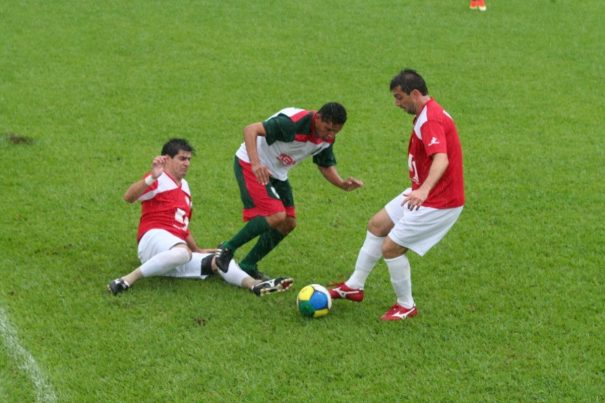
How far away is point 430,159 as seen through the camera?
22.8 ft

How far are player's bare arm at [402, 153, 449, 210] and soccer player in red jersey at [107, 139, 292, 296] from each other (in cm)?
185

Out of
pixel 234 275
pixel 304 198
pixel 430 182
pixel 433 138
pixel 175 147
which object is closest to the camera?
pixel 430 182

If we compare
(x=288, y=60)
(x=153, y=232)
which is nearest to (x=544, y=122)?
(x=288, y=60)

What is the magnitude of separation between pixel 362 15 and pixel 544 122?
609cm

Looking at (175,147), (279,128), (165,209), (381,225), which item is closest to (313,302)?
(381,225)

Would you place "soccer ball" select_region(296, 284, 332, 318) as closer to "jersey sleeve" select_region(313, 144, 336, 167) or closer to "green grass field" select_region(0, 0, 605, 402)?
"green grass field" select_region(0, 0, 605, 402)

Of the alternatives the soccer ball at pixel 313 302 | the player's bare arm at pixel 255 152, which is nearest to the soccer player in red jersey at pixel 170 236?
the soccer ball at pixel 313 302

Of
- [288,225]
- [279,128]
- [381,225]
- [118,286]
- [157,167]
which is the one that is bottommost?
[118,286]

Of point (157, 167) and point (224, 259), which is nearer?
point (157, 167)

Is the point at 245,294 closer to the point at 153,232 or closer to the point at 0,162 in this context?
the point at 153,232

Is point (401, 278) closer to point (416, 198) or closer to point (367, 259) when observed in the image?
point (367, 259)

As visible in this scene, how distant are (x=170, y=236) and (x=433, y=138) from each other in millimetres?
2619

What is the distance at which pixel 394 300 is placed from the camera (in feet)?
25.4

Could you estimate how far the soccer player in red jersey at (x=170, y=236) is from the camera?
779cm
